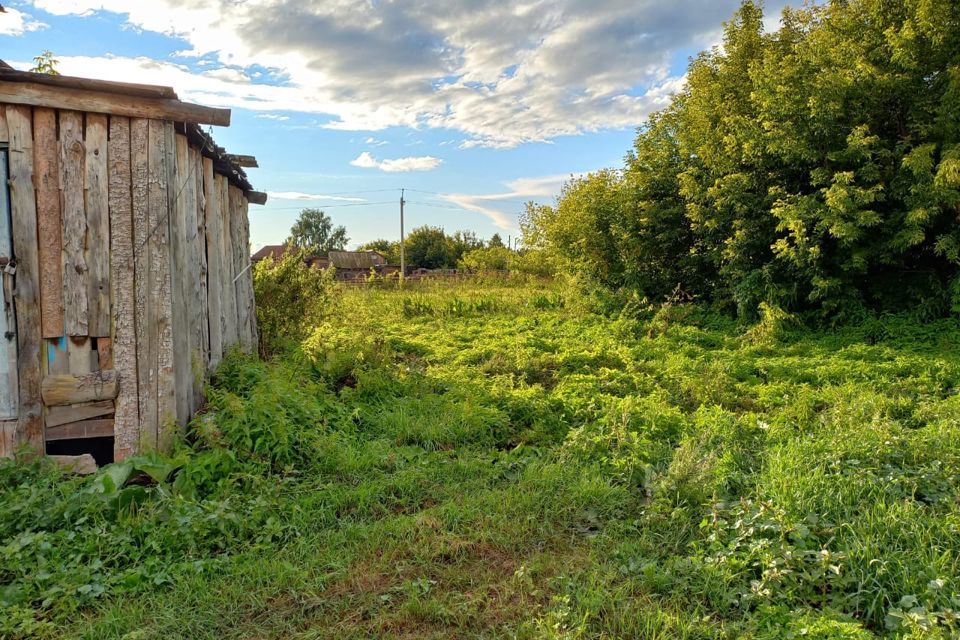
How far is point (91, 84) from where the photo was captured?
431 centimetres

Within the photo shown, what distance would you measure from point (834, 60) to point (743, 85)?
2.01 metres

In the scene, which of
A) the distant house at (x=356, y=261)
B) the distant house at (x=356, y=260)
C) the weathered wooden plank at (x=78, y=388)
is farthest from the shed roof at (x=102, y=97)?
the distant house at (x=356, y=260)

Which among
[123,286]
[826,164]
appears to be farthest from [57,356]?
[826,164]

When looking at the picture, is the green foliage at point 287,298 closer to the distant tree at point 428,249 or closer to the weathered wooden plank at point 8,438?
the weathered wooden plank at point 8,438

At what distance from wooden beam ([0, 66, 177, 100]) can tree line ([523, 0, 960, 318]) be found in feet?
32.1

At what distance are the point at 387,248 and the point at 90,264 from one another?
60.3 m

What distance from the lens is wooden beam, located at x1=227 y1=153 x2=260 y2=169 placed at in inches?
274

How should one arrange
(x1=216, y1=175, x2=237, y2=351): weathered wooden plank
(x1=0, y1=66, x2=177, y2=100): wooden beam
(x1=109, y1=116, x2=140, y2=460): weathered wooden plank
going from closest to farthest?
(x1=0, y1=66, x2=177, y2=100): wooden beam, (x1=109, y1=116, x2=140, y2=460): weathered wooden plank, (x1=216, y1=175, x2=237, y2=351): weathered wooden plank

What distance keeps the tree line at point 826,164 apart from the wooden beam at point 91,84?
32.1ft

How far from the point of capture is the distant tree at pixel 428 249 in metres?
53.6

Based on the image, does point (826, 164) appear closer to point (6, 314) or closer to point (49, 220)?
point (49, 220)

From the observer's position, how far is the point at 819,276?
10.4 meters

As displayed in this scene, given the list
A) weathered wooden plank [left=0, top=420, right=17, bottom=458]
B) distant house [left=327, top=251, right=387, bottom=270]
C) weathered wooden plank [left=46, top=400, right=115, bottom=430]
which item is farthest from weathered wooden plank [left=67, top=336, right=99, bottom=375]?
distant house [left=327, top=251, right=387, bottom=270]

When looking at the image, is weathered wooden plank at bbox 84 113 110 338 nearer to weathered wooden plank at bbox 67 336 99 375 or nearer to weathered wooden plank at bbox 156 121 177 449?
weathered wooden plank at bbox 67 336 99 375
